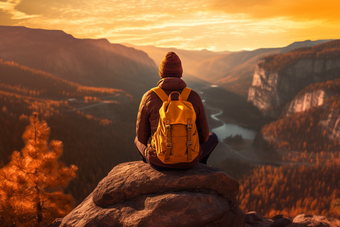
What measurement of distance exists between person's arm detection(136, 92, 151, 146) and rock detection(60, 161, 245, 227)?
1748mm

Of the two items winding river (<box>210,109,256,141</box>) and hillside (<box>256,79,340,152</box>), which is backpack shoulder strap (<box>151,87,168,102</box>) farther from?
winding river (<box>210,109,256,141</box>)

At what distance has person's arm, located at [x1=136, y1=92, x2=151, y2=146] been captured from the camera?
311 inches

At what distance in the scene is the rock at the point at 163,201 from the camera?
780 cm

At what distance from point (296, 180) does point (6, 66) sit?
161932 millimetres

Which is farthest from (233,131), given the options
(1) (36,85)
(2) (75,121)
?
(1) (36,85)

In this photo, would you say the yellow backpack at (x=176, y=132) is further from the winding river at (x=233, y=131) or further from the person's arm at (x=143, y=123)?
the winding river at (x=233, y=131)

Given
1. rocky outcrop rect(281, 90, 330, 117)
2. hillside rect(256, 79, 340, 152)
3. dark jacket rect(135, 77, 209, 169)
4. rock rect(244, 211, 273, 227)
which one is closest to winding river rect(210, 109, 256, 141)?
hillside rect(256, 79, 340, 152)

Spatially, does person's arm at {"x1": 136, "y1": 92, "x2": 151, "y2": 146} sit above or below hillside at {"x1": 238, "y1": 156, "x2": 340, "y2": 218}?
above

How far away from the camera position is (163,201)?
7930 mm

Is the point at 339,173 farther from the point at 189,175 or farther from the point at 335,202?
the point at 189,175

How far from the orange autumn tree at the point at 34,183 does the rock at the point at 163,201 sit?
283 inches

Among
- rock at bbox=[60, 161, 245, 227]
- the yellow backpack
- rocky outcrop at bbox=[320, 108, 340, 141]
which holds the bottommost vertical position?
rocky outcrop at bbox=[320, 108, 340, 141]

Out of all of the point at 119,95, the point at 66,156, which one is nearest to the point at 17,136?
the point at 66,156

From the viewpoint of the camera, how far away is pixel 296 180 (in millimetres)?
77188
